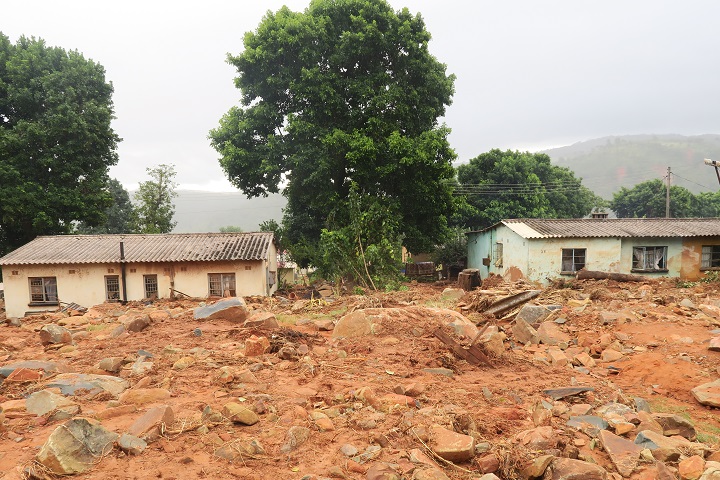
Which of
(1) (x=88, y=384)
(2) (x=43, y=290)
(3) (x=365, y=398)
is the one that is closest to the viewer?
(3) (x=365, y=398)

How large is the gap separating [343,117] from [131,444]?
19.0 metres

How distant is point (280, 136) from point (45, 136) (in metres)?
12.1

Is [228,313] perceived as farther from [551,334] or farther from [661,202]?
[661,202]

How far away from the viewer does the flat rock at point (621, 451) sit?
3.69m

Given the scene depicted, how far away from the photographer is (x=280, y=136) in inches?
847

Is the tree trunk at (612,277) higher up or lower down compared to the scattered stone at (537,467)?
lower down

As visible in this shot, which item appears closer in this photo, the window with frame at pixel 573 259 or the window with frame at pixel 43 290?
the window with frame at pixel 43 290

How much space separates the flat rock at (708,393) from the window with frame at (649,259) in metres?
16.0

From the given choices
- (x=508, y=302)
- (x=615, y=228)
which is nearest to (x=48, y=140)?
(x=508, y=302)

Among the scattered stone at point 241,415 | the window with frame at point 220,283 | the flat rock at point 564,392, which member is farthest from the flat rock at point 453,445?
the window with frame at point 220,283

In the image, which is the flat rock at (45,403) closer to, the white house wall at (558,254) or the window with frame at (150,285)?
the window with frame at (150,285)

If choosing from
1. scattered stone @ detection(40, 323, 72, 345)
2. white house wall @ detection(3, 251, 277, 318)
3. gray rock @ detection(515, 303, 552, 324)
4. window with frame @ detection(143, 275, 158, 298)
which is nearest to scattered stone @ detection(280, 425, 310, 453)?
scattered stone @ detection(40, 323, 72, 345)

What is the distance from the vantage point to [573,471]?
3.40 metres

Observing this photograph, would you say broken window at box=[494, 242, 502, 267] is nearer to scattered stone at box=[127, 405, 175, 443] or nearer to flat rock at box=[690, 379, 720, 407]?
flat rock at box=[690, 379, 720, 407]
